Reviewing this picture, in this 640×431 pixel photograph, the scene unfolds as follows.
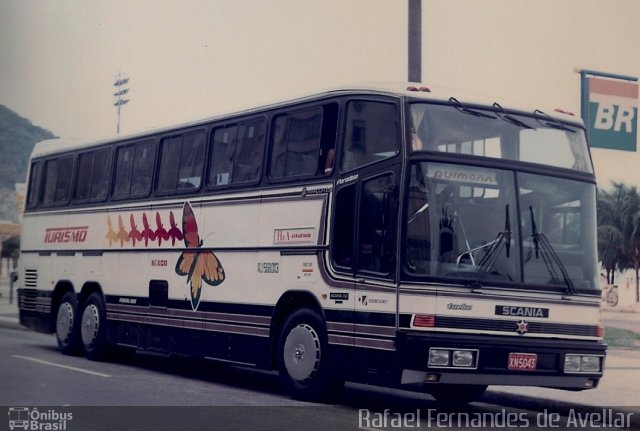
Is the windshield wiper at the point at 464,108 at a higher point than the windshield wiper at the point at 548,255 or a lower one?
higher

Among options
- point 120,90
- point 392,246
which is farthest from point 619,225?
point 392,246

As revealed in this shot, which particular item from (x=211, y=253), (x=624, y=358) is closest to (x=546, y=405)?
(x=211, y=253)

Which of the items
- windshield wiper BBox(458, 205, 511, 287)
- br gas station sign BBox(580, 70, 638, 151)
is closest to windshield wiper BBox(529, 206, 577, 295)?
windshield wiper BBox(458, 205, 511, 287)

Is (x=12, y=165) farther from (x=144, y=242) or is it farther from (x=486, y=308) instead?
(x=144, y=242)

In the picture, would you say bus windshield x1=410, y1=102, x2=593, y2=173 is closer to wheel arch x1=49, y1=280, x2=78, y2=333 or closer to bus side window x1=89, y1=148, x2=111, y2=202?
bus side window x1=89, y1=148, x2=111, y2=202

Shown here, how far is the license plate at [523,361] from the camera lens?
A: 435 inches

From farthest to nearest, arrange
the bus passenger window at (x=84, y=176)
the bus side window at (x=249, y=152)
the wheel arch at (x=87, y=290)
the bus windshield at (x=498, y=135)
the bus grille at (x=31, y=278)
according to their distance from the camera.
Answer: the bus grille at (x=31, y=278) → the bus passenger window at (x=84, y=176) → the wheel arch at (x=87, y=290) → the bus side window at (x=249, y=152) → the bus windshield at (x=498, y=135)

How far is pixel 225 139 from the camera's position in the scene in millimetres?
14586

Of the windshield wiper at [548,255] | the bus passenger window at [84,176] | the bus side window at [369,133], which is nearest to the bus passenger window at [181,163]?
the bus passenger window at [84,176]

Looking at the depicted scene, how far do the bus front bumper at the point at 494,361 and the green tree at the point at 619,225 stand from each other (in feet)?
138

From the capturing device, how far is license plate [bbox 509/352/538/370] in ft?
36.2

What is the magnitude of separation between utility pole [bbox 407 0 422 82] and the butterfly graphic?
156 inches

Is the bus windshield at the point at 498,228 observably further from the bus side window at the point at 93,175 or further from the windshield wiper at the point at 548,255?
the bus side window at the point at 93,175
